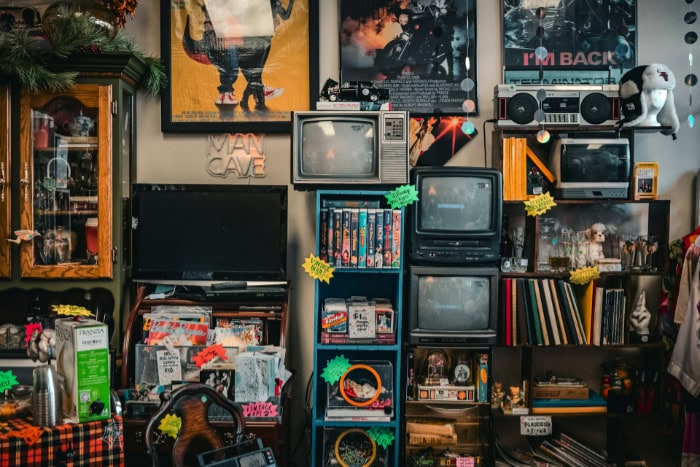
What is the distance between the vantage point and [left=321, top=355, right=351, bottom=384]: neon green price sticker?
3016 millimetres

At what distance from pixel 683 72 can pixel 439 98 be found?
1.31 metres

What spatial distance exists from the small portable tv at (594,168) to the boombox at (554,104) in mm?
117

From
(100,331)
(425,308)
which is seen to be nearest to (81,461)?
(100,331)

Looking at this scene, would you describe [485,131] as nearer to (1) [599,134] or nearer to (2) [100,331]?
(1) [599,134]

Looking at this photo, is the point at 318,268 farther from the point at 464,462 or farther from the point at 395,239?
the point at 464,462

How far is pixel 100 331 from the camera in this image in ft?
7.41

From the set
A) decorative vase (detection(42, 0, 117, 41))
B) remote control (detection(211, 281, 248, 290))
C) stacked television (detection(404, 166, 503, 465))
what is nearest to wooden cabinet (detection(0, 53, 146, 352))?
decorative vase (detection(42, 0, 117, 41))

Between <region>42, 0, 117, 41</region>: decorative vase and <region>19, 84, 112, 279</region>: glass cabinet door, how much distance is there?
0.29 m

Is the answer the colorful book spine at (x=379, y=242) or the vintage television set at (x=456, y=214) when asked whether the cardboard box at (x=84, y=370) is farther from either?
the vintage television set at (x=456, y=214)

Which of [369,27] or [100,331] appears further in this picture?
[369,27]

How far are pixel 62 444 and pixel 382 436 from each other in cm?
139

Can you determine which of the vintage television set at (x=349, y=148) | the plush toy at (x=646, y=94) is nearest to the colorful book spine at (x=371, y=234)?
the vintage television set at (x=349, y=148)

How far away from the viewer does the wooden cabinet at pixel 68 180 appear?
300 centimetres

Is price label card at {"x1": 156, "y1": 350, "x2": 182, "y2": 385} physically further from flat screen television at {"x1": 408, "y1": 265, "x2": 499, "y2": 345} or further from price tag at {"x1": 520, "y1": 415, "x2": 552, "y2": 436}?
price tag at {"x1": 520, "y1": 415, "x2": 552, "y2": 436}
